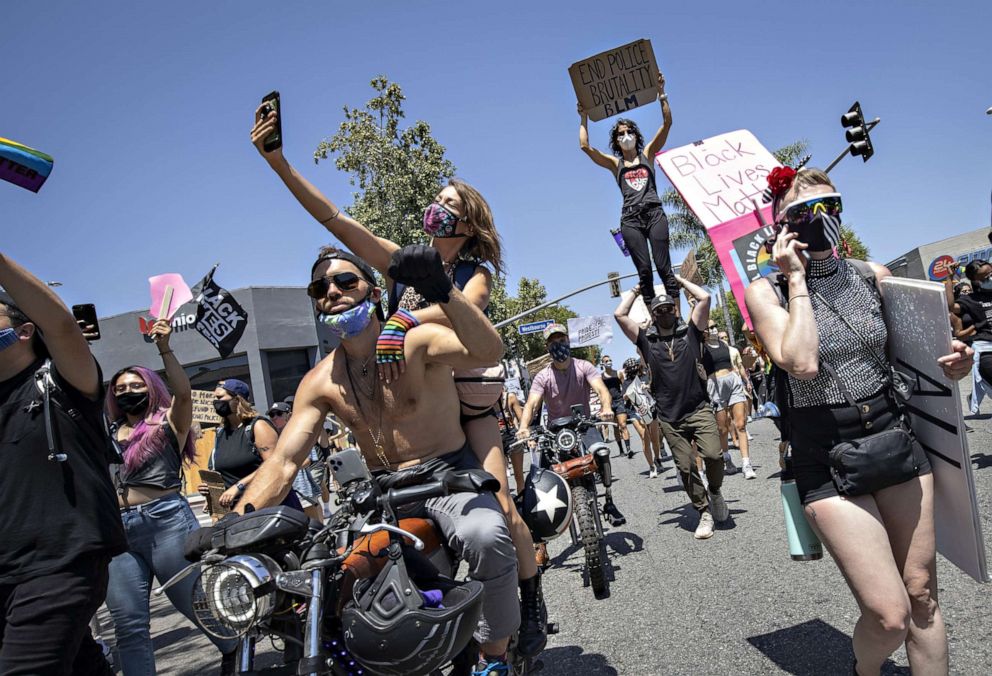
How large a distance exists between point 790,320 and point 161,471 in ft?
11.9

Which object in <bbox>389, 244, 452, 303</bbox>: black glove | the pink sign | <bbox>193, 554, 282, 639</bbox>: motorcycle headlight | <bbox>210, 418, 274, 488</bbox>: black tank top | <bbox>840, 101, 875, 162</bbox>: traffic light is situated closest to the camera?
<bbox>193, 554, 282, 639</bbox>: motorcycle headlight

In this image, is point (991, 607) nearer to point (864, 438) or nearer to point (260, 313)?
point (864, 438)

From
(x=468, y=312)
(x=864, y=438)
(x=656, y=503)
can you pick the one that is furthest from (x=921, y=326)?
(x=656, y=503)

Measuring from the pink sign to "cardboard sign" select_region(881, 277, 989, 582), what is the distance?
1900mm

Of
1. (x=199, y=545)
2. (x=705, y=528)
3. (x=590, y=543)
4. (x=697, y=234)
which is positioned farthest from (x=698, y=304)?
(x=697, y=234)

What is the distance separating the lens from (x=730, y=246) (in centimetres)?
565

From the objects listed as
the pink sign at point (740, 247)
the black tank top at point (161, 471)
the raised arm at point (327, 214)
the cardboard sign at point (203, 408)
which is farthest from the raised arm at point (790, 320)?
the cardboard sign at point (203, 408)

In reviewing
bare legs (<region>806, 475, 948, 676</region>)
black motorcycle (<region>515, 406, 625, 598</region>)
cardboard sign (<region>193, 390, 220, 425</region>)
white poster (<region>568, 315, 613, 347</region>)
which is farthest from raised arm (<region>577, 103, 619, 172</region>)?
white poster (<region>568, 315, 613, 347</region>)

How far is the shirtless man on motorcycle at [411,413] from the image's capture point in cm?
276

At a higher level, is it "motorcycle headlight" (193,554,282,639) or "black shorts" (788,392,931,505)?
"motorcycle headlight" (193,554,282,639)

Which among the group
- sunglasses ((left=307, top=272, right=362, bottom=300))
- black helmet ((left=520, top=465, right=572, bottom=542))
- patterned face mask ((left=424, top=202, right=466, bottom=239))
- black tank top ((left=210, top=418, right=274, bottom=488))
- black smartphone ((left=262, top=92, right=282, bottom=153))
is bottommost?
black helmet ((left=520, top=465, right=572, bottom=542))

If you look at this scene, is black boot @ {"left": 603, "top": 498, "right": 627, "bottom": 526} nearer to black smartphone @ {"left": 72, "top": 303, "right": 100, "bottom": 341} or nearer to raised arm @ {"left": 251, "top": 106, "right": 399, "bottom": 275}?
raised arm @ {"left": 251, "top": 106, "right": 399, "bottom": 275}

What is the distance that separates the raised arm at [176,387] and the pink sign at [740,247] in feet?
11.1

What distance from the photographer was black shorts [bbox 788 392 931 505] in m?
2.76
